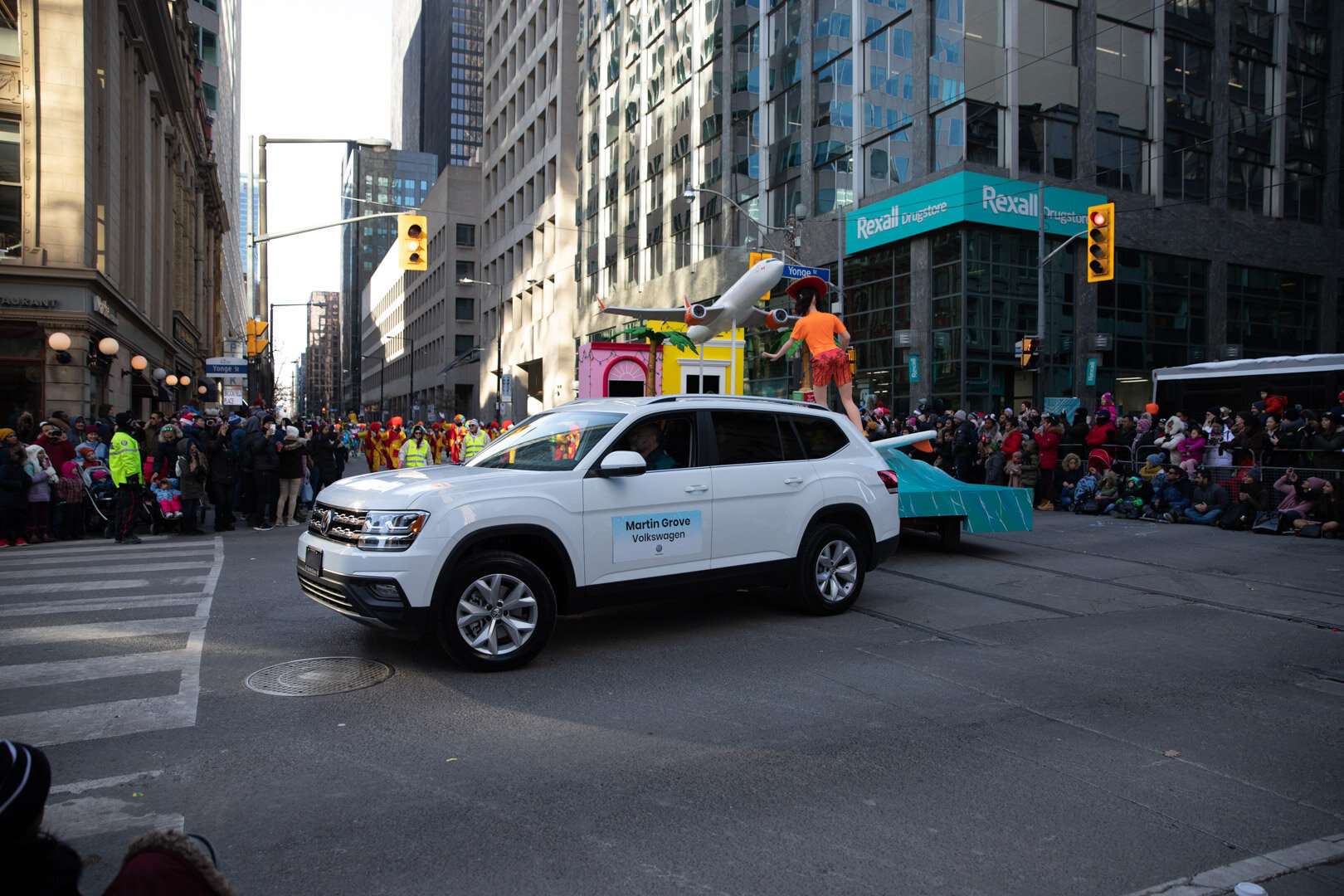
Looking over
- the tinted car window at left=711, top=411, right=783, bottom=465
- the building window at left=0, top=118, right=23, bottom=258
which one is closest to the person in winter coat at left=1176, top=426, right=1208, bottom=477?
the tinted car window at left=711, top=411, right=783, bottom=465

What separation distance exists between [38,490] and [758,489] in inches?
439

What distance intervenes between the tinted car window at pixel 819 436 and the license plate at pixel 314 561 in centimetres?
397

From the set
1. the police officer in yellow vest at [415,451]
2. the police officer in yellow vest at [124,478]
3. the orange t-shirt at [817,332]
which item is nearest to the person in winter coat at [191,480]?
the police officer in yellow vest at [124,478]

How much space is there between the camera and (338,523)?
5.92 metres

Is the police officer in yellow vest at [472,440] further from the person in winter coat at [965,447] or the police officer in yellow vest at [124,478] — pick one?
the person in winter coat at [965,447]

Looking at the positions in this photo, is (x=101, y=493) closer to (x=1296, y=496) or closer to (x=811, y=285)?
(x=811, y=285)

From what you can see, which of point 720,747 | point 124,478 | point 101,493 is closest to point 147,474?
point 101,493

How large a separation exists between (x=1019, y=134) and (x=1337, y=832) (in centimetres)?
2959

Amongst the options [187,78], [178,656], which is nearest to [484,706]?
[178,656]

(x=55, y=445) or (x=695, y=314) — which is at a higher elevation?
(x=695, y=314)

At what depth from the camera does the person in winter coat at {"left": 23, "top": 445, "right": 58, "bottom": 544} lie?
12312mm

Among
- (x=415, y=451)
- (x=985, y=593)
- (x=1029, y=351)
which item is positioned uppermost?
(x=1029, y=351)

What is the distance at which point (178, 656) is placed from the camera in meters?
6.26

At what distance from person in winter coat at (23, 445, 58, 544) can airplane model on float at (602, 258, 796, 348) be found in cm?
851
